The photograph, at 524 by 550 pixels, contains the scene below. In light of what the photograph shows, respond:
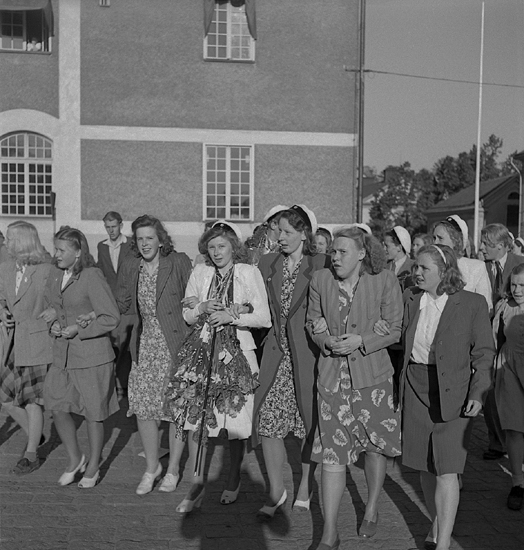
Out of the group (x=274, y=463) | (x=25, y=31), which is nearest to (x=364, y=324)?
(x=274, y=463)

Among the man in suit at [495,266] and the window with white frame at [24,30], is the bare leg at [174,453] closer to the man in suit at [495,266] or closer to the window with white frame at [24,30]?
the man in suit at [495,266]

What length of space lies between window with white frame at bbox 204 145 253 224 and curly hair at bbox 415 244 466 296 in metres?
15.4

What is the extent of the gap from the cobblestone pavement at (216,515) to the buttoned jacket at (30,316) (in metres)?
0.99

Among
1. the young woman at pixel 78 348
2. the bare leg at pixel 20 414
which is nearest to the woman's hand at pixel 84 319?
the young woman at pixel 78 348

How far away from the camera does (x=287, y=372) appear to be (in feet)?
17.6

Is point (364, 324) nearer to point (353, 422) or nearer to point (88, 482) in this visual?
point (353, 422)

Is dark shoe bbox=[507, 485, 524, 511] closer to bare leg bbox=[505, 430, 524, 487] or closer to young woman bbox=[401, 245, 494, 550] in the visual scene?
bare leg bbox=[505, 430, 524, 487]

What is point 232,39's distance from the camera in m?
19.8

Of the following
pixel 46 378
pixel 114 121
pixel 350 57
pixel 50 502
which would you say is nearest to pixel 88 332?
pixel 46 378

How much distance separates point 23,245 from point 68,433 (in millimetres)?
1702

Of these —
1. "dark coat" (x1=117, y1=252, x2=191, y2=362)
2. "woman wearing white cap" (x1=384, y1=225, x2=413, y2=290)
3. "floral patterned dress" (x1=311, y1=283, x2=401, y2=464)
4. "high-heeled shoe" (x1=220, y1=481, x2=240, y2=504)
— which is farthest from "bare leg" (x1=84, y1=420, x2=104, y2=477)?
"woman wearing white cap" (x1=384, y1=225, x2=413, y2=290)

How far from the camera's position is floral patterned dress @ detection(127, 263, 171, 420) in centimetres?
598

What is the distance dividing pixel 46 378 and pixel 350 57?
620 inches

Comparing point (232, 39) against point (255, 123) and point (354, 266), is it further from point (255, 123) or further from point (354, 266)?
point (354, 266)
